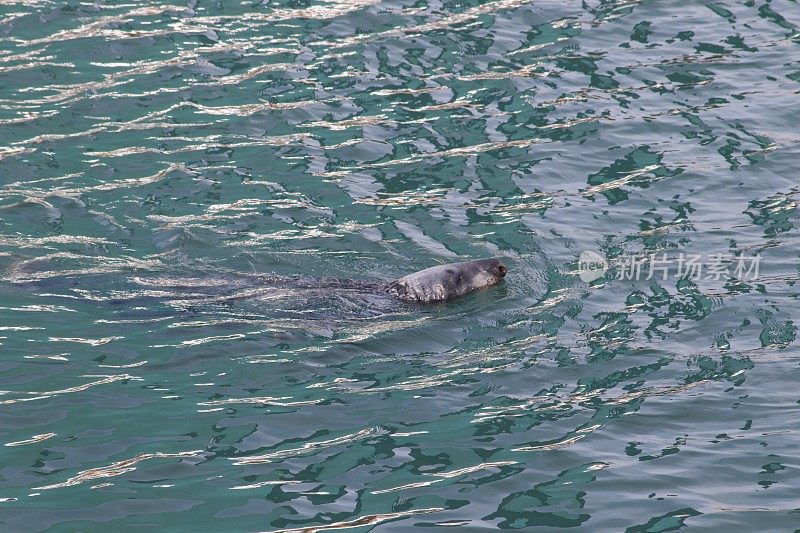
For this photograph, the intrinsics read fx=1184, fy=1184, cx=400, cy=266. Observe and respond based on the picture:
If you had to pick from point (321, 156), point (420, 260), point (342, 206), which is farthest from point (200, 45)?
point (420, 260)

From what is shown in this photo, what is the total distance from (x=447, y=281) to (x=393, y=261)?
0.84 meters

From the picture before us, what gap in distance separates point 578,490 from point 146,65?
9844 mm

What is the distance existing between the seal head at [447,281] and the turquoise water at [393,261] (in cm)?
17

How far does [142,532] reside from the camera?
A: 6.90 meters

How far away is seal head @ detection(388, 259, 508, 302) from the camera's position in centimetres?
1052

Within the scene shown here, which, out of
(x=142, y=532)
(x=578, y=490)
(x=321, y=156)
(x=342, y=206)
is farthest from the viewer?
(x=321, y=156)

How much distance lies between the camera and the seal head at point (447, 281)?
34.5 ft

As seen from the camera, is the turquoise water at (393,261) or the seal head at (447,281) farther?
the seal head at (447,281)

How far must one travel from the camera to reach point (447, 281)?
418 inches

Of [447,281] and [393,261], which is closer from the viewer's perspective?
[447,281]

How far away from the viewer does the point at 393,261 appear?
37.0ft

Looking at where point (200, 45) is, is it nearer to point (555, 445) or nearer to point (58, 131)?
point (58, 131)

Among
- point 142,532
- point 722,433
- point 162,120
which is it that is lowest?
point 722,433

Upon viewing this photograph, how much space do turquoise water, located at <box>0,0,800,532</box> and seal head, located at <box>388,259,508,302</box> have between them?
17 centimetres
